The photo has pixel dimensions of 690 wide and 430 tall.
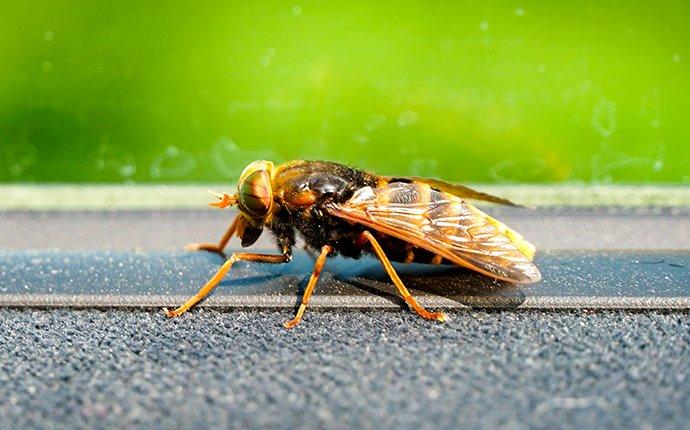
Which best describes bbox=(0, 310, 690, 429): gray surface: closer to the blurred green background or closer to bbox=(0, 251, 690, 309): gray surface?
bbox=(0, 251, 690, 309): gray surface

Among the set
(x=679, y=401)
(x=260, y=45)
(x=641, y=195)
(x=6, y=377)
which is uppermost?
(x=260, y=45)

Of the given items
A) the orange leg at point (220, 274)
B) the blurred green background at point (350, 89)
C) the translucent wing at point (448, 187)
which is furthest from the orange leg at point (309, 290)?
the blurred green background at point (350, 89)

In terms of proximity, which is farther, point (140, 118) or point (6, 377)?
point (140, 118)

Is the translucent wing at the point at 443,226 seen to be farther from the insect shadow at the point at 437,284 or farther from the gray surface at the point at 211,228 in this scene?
the gray surface at the point at 211,228

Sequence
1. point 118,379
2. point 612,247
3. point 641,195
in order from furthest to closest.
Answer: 1. point 641,195
2. point 612,247
3. point 118,379

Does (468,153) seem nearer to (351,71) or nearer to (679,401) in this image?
(351,71)

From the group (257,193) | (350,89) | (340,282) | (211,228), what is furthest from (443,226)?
(350,89)

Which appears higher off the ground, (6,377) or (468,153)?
Result: (468,153)

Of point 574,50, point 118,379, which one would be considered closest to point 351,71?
point 574,50
